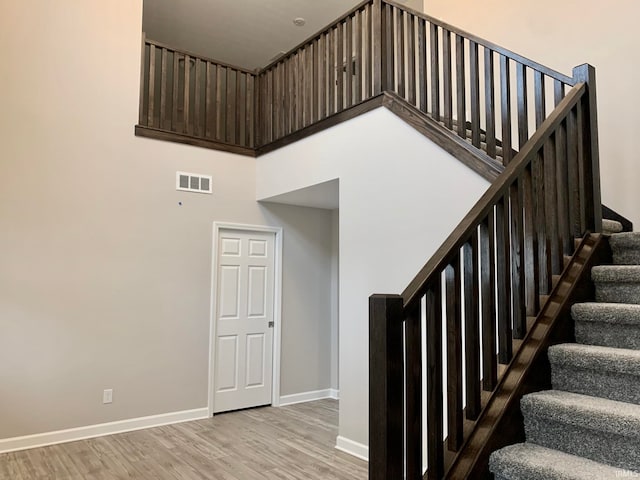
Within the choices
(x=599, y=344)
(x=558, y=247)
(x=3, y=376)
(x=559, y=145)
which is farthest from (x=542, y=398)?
(x=3, y=376)

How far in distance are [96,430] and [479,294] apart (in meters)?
3.95

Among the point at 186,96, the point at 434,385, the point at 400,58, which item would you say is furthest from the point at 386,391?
the point at 186,96

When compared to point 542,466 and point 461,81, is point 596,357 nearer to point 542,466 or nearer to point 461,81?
point 542,466

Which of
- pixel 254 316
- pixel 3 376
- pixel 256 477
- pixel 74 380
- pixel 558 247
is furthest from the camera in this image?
pixel 254 316

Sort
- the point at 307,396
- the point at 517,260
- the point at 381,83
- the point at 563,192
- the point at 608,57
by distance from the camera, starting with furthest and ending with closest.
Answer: the point at 307,396
the point at 381,83
the point at 608,57
the point at 563,192
the point at 517,260

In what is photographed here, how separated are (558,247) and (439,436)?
1274mm

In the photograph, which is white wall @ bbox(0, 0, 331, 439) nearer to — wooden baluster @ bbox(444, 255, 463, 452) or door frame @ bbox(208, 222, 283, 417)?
door frame @ bbox(208, 222, 283, 417)

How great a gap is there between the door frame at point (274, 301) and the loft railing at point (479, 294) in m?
3.52

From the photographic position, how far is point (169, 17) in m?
6.39

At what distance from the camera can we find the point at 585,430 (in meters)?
1.80

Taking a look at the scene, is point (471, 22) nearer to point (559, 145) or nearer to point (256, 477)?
point (559, 145)

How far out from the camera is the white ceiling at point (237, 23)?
20.0ft

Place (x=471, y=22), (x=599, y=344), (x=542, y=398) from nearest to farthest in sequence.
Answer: (x=542, y=398)
(x=599, y=344)
(x=471, y=22)

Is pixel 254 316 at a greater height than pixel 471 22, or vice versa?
pixel 471 22
